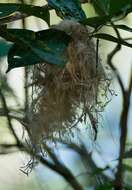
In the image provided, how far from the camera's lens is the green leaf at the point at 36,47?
2.50ft

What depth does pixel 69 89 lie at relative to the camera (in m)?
0.99

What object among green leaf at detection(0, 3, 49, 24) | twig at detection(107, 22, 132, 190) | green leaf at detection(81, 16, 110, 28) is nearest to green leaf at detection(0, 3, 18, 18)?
green leaf at detection(0, 3, 49, 24)

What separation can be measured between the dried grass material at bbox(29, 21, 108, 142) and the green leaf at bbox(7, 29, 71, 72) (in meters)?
0.08

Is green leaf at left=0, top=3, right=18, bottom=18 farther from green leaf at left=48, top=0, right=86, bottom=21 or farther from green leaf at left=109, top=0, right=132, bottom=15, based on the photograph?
green leaf at left=109, top=0, right=132, bottom=15

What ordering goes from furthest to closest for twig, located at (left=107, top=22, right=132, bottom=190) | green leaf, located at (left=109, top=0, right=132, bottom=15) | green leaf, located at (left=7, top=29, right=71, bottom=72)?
twig, located at (left=107, top=22, right=132, bottom=190) < green leaf, located at (left=109, top=0, right=132, bottom=15) < green leaf, located at (left=7, top=29, right=71, bottom=72)

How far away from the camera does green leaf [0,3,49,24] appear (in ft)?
2.68

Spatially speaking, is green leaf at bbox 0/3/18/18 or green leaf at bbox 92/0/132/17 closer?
green leaf at bbox 0/3/18/18

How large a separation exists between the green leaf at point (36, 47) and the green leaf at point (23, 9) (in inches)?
1.1

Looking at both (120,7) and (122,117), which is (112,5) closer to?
(120,7)

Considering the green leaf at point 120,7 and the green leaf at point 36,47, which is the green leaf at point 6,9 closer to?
the green leaf at point 36,47

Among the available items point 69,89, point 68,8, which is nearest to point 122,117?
point 69,89

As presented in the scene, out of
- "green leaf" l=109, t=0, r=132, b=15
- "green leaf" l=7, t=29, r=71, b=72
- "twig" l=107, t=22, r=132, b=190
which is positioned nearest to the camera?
"green leaf" l=7, t=29, r=71, b=72

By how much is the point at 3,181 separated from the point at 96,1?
3.39ft

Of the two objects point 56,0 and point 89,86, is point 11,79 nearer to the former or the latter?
point 89,86
